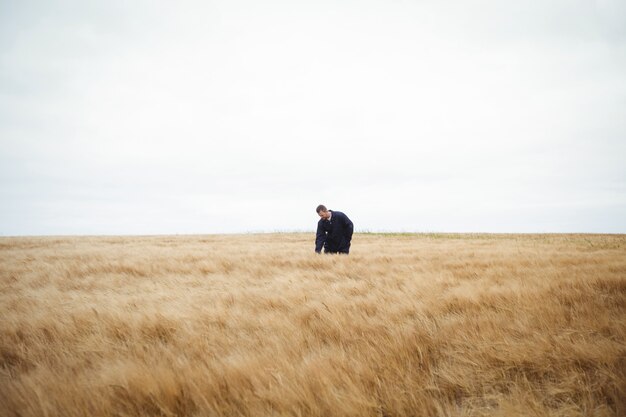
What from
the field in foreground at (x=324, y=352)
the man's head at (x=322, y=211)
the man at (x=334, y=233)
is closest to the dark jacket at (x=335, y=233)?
the man at (x=334, y=233)

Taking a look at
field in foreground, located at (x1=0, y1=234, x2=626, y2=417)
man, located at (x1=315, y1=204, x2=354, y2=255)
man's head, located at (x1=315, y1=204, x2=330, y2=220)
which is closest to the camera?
field in foreground, located at (x1=0, y1=234, x2=626, y2=417)

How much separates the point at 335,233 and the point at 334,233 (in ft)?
0.10

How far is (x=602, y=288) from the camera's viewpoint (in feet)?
11.8

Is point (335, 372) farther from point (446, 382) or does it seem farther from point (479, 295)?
point (479, 295)

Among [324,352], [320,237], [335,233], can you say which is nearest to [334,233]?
[335,233]

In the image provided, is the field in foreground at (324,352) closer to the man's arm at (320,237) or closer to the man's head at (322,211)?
the man's head at (322,211)

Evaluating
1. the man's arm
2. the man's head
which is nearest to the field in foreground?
the man's head

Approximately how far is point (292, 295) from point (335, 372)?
2.15 metres

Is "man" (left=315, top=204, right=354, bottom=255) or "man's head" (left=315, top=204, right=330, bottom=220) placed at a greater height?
"man's head" (left=315, top=204, right=330, bottom=220)

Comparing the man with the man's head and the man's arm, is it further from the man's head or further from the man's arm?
the man's head

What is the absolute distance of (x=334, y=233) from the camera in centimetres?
898

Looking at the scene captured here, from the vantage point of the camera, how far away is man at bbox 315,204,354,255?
8.80 m

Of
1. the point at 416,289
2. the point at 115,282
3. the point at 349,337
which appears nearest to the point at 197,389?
the point at 349,337

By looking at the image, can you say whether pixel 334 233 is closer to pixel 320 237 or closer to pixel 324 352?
pixel 320 237
